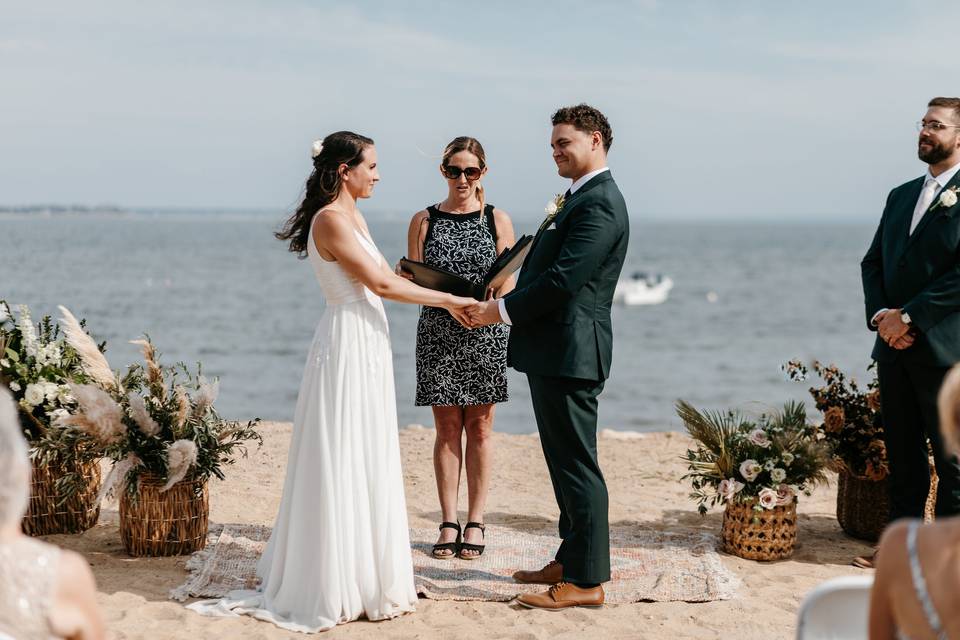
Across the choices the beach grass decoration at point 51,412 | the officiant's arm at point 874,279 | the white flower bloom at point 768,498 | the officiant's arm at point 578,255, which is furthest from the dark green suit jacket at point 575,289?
the beach grass decoration at point 51,412

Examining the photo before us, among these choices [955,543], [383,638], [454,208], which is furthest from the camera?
[454,208]

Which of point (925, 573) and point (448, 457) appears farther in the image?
point (448, 457)

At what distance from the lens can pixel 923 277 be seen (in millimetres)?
4934

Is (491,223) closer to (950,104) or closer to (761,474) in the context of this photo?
(761,474)

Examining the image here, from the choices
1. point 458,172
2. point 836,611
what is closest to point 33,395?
point 458,172

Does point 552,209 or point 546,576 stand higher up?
point 552,209

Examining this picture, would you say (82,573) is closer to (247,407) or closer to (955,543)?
(955,543)

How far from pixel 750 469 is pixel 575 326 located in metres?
1.58

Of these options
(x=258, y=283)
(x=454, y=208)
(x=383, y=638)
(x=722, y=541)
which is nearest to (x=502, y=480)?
(x=722, y=541)

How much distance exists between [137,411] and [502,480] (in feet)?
10.4

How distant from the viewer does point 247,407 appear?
1608 centimetres

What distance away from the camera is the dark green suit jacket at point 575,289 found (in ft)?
14.7

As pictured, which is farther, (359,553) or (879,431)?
(879,431)

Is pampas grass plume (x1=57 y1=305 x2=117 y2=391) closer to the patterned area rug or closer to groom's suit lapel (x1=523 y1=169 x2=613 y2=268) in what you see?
the patterned area rug
